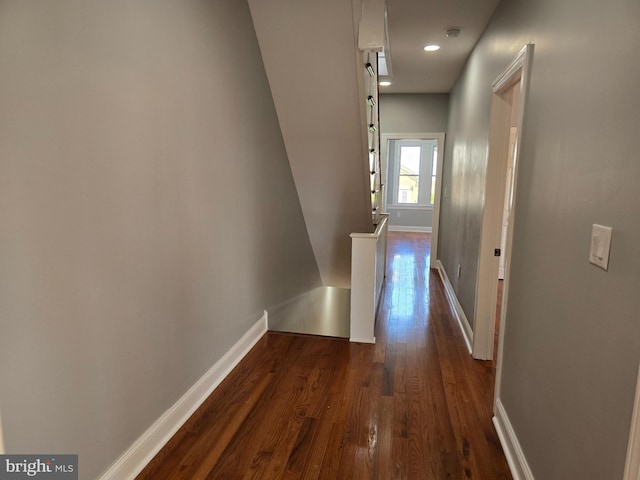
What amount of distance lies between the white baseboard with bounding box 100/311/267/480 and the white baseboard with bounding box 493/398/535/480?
1.64 metres

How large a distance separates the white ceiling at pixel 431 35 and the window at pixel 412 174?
4.63m

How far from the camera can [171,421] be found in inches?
79.4

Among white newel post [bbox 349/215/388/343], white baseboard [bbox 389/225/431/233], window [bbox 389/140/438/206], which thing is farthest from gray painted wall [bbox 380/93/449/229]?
white baseboard [bbox 389/225/431/233]

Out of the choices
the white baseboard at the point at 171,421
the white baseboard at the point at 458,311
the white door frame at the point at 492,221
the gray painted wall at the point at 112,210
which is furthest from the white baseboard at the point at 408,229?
the gray painted wall at the point at 112,210

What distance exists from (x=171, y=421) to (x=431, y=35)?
332 cm

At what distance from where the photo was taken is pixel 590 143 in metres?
1.22

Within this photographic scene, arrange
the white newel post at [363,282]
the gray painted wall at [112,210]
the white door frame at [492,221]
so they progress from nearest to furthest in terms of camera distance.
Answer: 1. the gray painted wall at [112,210]
2. the white door frame at [492,221]
3. the white newel post at [363,282]

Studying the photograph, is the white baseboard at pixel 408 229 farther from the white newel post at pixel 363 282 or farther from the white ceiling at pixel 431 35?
the white newel post at pixel 363 282

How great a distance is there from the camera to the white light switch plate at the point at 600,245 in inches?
43.0

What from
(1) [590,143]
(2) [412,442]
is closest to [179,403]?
(2) [412,442]

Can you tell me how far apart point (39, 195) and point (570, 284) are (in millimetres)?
1739

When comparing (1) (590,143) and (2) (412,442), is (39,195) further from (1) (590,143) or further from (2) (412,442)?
(2) (412,442)

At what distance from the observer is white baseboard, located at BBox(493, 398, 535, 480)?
1694mm

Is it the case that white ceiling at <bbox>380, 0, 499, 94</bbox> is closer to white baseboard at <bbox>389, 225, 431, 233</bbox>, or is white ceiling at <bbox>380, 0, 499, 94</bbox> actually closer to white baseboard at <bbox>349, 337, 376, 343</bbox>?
white baseboard at <bbox>349, 337, 376, 343</bbox>
